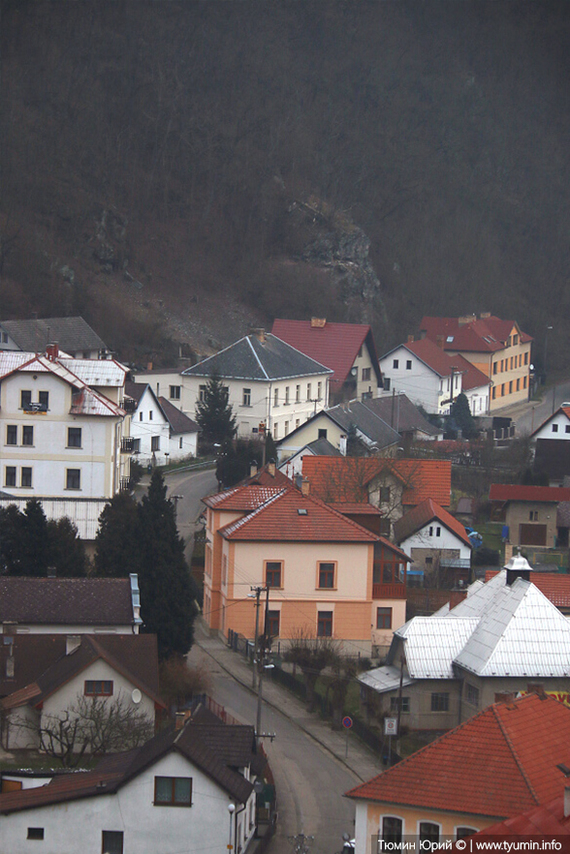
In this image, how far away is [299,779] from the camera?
27.6 m

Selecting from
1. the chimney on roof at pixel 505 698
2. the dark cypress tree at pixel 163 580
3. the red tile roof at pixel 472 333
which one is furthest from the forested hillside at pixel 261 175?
the chimney on roof at pixel 505 698

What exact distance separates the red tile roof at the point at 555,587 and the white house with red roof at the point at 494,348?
139 feet

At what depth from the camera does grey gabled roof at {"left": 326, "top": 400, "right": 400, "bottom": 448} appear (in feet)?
185

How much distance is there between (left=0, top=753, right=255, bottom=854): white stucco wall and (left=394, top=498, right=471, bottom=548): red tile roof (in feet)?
68.9

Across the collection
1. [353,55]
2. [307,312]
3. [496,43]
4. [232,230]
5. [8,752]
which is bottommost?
[8,752]

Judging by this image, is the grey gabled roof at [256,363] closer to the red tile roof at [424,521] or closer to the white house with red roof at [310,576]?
the red tile roof at [424,521]

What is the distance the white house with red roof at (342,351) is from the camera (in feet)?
235

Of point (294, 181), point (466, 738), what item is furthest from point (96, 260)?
point (466, 738)

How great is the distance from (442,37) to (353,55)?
69.0 ft

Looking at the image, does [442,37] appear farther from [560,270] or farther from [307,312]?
[307,312]

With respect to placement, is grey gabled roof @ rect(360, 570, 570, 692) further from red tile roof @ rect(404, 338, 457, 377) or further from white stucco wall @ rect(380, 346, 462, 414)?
red tile roof @ rect(404, 338, 457, 377)

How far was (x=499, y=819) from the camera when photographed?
20344 mm

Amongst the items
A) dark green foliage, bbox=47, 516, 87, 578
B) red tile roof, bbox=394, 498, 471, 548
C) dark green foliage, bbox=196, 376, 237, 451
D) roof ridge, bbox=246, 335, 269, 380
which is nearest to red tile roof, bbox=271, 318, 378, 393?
roof ridge, bbox=246, 335, 269, 380

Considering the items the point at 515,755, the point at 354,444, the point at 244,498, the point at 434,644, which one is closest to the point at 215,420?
the point at 354,444
